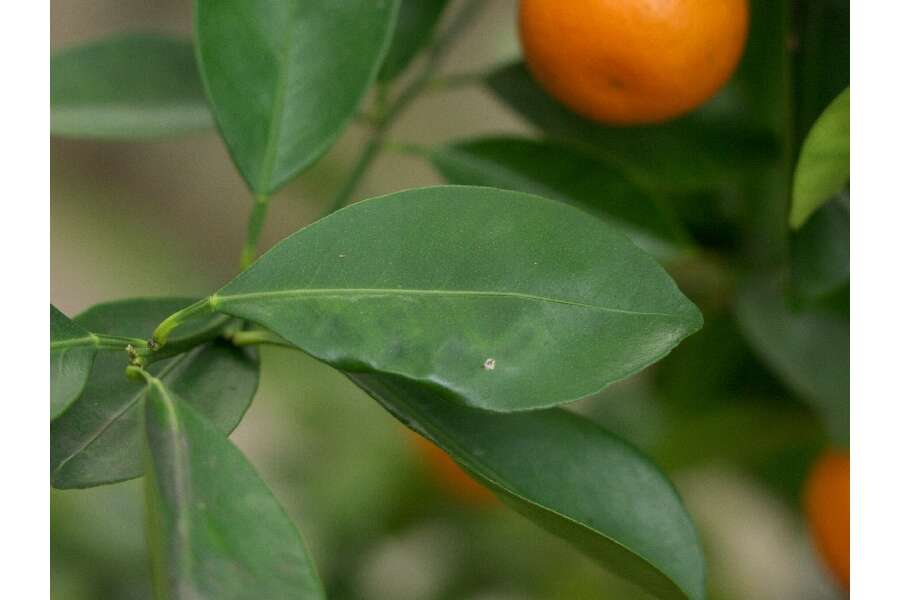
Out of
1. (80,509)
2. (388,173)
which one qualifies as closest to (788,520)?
(80,509)

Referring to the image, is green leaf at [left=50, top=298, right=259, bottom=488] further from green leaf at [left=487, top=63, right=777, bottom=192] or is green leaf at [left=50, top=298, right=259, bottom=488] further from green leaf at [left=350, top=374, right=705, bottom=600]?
green leaf at [left=487, top=63, right=777, bottom=192]

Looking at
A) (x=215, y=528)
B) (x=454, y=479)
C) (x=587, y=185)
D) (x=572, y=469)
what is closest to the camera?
(x=215, y=528)

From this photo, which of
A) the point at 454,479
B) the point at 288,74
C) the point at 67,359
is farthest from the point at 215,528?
the point at 454,479

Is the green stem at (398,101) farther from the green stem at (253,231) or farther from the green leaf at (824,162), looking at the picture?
the green leaf at (824,162)

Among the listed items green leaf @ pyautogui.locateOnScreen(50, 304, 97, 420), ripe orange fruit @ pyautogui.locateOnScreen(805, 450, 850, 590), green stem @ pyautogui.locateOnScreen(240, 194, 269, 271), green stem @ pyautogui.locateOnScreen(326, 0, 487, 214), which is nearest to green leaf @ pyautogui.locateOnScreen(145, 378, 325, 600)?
green leaf @ pyautogui.locateOnScreen(50, 304, 97, 420)

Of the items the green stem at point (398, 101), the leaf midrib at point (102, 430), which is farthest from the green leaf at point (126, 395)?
the green stem at point (398, 101)

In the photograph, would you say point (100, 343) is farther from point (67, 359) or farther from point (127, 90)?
point (127, 90)

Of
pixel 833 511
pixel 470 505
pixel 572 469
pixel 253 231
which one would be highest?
pixel 253 231
